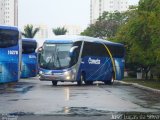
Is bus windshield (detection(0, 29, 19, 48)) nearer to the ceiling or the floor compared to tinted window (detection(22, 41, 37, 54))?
nearer to the ceiling

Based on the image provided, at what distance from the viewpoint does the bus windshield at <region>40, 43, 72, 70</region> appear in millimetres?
→ 36219

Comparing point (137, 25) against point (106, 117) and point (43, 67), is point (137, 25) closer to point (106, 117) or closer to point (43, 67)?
point (43, 67)

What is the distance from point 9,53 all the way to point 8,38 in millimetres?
973

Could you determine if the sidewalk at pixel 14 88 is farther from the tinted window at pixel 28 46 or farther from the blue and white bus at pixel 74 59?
the tinted window at pixel 28 46

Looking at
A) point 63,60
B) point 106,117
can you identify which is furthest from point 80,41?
point 106,117

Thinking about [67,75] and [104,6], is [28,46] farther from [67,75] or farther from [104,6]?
[104,6]

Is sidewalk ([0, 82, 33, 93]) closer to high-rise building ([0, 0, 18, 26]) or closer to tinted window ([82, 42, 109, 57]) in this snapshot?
tinted window ([82, 42, 109, 57])

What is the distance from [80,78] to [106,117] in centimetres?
2462

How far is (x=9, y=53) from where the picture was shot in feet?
106

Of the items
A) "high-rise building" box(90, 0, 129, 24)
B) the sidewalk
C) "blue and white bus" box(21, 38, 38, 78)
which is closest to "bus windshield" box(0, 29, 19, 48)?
the sidewalk

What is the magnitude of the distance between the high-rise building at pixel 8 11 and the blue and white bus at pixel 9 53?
11059cm

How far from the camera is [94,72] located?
40.9 metres

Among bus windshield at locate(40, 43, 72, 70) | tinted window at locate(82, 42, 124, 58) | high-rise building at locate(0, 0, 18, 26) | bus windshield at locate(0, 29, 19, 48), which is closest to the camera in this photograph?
bus windshield at locate(0, 29, 19, 48)

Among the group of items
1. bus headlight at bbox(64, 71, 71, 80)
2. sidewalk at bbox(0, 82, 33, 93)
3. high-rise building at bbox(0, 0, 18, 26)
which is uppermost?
high-rise building at bbox(0, 0, 18, 26)
